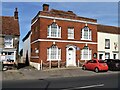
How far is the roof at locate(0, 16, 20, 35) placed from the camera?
31.0m

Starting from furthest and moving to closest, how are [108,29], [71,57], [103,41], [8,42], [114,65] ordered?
[108,29] < [103,41] < [71,57] < [8,42] < [114,65]

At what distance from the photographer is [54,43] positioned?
32250mm

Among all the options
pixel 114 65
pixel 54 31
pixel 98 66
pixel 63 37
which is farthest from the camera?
pixel 63 37

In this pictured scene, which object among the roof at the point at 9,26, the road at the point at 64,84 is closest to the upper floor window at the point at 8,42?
the roof at the point at 9,26

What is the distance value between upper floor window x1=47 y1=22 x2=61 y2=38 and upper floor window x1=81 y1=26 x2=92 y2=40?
4.17 m

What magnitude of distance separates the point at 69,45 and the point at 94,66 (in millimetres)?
6360

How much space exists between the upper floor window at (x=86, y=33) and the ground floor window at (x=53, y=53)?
474 centimetres

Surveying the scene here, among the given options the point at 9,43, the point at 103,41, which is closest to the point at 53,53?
the point at 9,43

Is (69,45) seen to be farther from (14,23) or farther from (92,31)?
(14,23)

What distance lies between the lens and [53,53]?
32.1 metres

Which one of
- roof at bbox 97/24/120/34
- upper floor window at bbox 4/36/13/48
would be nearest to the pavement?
upper floor window at bbox 4/36/13/48

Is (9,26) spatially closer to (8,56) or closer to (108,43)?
(8,56)

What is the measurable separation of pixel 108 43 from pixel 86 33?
19.3ft

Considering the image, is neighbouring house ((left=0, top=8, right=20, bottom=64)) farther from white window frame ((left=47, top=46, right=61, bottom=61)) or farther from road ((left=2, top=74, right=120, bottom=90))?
road ((left=2, top=74, right=120, bottom=90))
